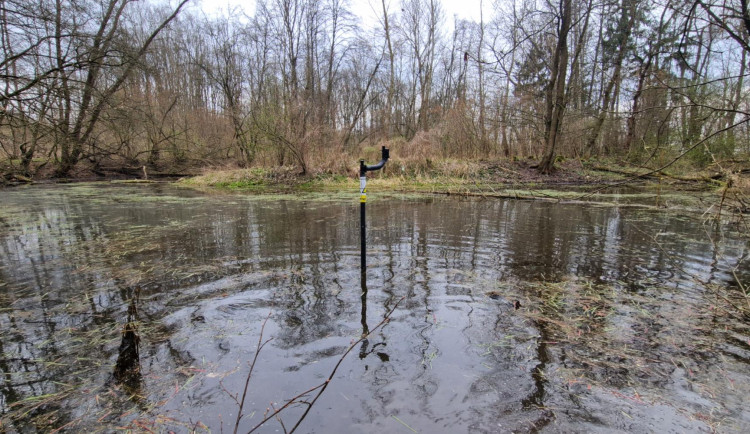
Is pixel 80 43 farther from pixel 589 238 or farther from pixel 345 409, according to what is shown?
pixel 589 238

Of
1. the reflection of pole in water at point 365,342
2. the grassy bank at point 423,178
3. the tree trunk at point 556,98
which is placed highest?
the tree trunk at point 556,98

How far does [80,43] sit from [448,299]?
10097 mm

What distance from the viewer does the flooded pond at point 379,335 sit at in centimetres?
231

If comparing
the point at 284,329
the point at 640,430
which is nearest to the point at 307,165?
the point at 284,329

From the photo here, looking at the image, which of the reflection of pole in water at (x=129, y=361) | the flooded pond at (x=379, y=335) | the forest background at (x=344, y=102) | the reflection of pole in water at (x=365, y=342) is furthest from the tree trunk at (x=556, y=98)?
the reflection of pole in water at (x=129, y=361)

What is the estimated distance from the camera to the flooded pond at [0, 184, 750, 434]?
91.0 inches

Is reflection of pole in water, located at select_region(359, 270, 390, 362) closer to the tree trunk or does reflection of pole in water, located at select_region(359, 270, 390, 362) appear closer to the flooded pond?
the flooded pond

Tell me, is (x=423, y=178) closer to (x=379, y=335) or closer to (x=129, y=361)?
(x=379, y=335)

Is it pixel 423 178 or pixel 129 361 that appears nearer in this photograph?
pixel 129 361

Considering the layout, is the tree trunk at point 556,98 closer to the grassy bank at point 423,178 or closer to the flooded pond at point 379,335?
the grassy bank at point 423,178

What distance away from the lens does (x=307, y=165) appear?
19.2 meters

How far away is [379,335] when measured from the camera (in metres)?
3.28

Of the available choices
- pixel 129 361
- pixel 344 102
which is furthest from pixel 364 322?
pixel 344 102

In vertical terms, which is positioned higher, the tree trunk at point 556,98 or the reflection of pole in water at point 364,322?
the tree trunk at point 556,98
